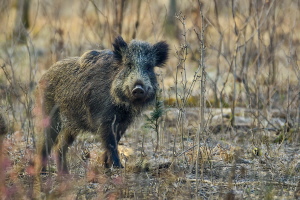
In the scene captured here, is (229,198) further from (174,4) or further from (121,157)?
(174,4)

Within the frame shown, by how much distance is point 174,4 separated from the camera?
17812mm

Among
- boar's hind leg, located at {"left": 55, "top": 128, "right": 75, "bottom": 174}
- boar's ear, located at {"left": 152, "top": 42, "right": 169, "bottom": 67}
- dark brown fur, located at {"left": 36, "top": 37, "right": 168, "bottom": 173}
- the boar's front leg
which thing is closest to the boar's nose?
dark brown fur, located at {"left": 36, "top": 37, "right": 168, "bottom": 173}

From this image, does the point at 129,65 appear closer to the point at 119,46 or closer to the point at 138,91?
the point at 119,46

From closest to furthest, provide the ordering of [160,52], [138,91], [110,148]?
[138,91], [110,148], [160,52]

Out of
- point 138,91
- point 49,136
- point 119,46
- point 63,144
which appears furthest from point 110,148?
point 119,46

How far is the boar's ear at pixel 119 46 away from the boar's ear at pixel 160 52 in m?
0.34

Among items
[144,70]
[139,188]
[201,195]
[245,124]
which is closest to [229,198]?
[201,195]

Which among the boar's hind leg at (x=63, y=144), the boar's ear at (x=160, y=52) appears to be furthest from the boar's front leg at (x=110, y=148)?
the boar's ear at (x=160, y=52)

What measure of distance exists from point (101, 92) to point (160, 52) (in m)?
0.79

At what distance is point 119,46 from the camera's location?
6008 mm

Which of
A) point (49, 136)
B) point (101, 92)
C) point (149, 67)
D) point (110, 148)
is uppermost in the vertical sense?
point (149, 67)

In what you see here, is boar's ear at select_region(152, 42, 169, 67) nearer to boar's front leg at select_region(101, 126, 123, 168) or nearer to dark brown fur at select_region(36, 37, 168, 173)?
dark brown fur at select_region(36, 37, 168, 173)

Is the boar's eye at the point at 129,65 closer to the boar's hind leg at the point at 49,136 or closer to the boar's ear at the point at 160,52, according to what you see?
the boar's ear at the point at 160,52

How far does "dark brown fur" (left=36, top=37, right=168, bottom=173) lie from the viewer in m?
5.86
